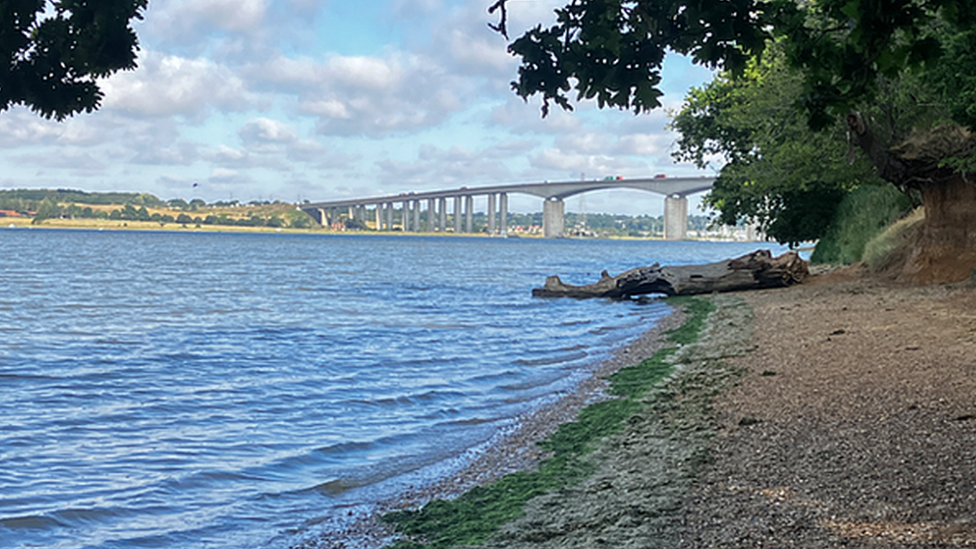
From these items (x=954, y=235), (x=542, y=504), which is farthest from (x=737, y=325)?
(x=542, y=504)

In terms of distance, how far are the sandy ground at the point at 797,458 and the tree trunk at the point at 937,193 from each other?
7.40 metres

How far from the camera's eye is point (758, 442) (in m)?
8.58

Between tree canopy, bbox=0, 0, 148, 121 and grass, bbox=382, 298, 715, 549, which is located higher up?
tree canopy, bbox=0, 0, 148, 121

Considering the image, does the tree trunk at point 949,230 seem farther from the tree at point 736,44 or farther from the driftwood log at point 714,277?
the tree at point 736,44

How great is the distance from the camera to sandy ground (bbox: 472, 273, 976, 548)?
5934 mm

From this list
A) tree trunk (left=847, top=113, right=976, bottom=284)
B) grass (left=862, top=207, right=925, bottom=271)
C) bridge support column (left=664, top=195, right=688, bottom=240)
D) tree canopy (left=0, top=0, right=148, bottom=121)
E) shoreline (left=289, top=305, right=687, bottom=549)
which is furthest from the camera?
bridge support column (left=664, top=195, right=688, bottom=240)

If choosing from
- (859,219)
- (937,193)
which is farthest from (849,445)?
(859,219)

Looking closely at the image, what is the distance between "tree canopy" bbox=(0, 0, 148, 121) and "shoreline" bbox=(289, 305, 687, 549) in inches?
162

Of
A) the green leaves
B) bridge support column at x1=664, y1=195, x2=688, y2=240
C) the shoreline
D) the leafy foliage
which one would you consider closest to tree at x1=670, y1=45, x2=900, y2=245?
the leafy foliage

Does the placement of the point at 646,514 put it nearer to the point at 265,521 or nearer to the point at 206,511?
the point at 265,521

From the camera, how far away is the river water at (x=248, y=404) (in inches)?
354

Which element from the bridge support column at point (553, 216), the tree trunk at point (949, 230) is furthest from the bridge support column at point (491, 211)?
the tree trunk at point (949, 230)

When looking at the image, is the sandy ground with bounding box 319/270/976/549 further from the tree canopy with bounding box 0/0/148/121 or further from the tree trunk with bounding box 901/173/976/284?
the tree trunk with bounding box 901/173/976/284

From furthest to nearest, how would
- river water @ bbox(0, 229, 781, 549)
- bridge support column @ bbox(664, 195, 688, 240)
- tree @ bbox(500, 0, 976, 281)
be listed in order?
1. bridge support column @ bbox(664, 195, 688, 240)
2. river water @ bbox(0, 229, 781, 549)
3. tree @ bbox(500, 0, 976, 281)
